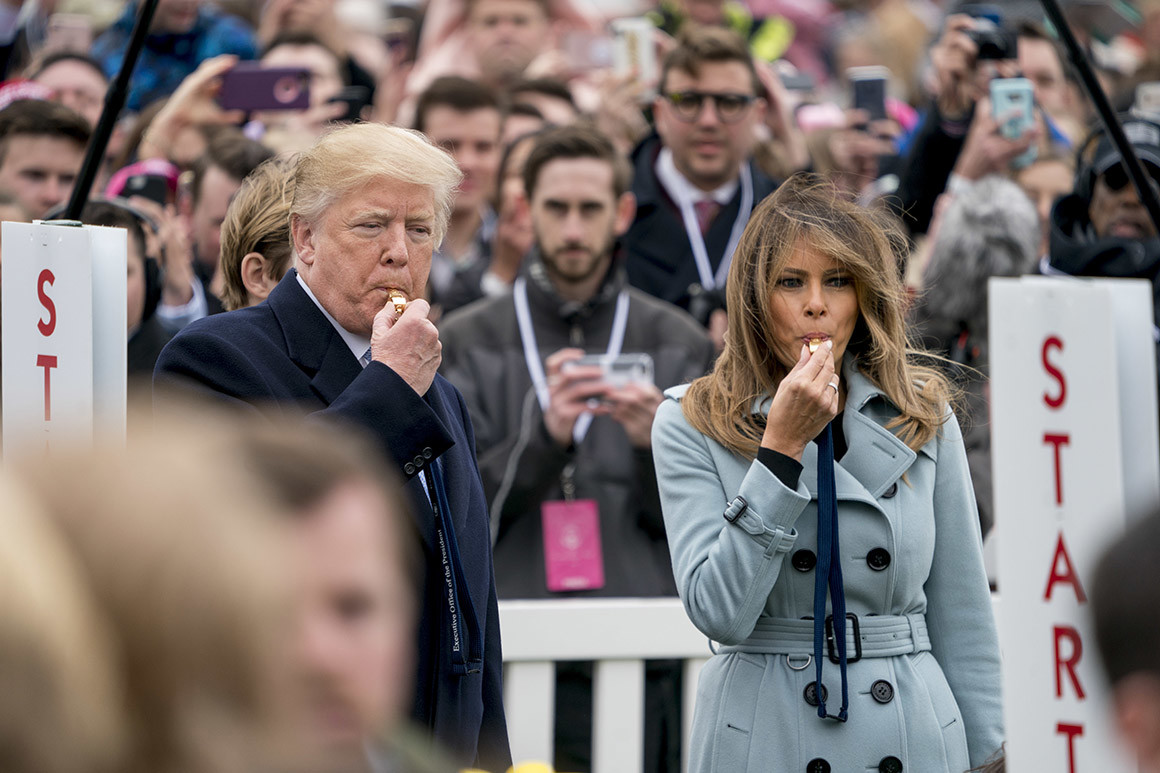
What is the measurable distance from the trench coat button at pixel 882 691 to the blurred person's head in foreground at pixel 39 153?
144 inches

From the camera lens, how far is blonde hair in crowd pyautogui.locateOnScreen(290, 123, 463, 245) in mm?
2936

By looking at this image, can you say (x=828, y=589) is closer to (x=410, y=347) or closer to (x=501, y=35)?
(x=410, y=347)

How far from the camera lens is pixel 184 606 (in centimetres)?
120

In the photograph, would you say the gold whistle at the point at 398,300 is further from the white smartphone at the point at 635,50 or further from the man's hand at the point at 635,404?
the white smartphone at the point at 635,50

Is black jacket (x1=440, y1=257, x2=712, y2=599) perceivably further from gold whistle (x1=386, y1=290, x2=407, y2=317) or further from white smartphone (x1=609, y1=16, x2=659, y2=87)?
white smartphone (x1=609, y1=16, x2=659, y2=87)

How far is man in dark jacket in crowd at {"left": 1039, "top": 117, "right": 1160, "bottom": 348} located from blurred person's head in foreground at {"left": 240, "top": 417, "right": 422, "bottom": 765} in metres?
4.06

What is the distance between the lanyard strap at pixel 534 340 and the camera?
4.91m

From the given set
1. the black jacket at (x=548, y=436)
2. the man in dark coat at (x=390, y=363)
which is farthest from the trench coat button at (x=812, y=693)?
the black jacket at (x=548, y=436)

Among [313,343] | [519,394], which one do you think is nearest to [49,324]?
[313,343]

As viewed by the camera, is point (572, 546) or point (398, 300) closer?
point (398, 300)

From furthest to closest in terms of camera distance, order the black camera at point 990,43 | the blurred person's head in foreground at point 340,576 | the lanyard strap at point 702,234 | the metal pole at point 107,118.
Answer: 1. the black camera at point 990,43
2. the lanyard strap at point 702,234
3. the metal pole at point 107,118
4. the blurred person's head in foreground at point 340,576

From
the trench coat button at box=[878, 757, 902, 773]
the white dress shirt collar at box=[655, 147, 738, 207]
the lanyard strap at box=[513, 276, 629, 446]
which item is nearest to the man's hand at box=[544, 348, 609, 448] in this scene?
the lanyard strap at box=[513, 276, 629, 446]

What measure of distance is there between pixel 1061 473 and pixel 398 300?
1380 millimetres

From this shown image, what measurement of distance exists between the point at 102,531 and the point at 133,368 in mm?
3311
